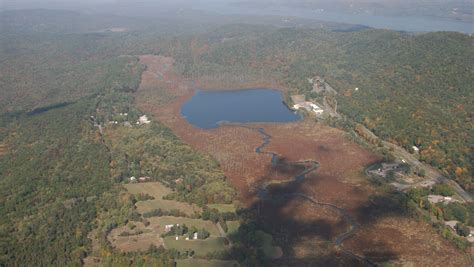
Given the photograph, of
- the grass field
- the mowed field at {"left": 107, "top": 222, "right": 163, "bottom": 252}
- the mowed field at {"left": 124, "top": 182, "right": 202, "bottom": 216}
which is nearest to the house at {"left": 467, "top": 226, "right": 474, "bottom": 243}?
the grass field

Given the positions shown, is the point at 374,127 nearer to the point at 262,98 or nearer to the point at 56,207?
the point at 262,98

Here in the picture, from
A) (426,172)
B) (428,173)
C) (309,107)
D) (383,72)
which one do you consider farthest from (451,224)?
(383,72)

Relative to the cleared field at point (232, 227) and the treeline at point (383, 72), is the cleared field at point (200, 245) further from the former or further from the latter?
the treeline at point (383, 72)

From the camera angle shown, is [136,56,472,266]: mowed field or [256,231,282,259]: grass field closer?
[256,231,282,259]: grass field

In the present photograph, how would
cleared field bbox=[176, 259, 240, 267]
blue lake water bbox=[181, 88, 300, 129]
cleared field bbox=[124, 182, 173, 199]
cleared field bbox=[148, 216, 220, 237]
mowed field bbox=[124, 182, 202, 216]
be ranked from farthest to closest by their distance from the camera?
blue lake water bbox=[181, 88, 300, 129] → cleared field bbox=[124, 182, 173, 199] → mowed field bbox=[124, 182, 202, 216] → cleared field bbox=[148, 216, 220, 237] → cleared field bbox=[176, 259, 240, 267]

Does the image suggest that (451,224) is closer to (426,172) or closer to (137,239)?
(426,172)

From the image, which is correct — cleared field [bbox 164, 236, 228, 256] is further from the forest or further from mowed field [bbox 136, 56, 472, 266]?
mowed field [bbox 136, 56, 472, 266]

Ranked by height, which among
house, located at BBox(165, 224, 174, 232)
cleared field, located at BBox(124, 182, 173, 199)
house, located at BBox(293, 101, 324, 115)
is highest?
house, located at BBox(293, 101, 324, 115)
